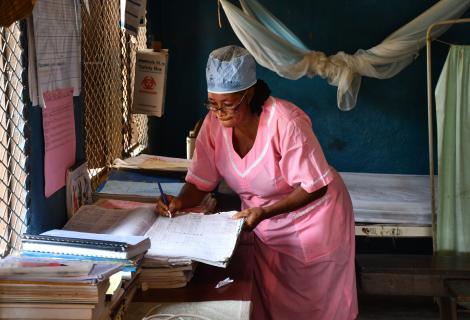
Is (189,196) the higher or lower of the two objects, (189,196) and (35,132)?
the lower

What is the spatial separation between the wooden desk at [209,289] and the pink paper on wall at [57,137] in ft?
1.43

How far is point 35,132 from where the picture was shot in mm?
1493

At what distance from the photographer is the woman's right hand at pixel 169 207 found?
5.96ft

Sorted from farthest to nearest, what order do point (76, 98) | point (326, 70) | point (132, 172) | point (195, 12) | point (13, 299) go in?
point (195, 12)
point (326, 70)
point (132, 172)
point (76, 98)
point (13, 299)

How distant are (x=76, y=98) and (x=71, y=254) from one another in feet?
2.29

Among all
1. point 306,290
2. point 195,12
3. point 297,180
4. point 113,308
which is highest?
point 195,12

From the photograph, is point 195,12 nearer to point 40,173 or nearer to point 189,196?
point 189,196

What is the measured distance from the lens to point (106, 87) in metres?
2.53

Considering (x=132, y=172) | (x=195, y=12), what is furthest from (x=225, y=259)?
(x=195, y=12)

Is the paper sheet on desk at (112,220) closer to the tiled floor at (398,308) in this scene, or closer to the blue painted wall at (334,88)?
the tiled floor at (398,308)

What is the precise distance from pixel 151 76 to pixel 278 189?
3.69ft

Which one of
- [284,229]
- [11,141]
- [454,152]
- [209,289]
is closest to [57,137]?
[11,141]

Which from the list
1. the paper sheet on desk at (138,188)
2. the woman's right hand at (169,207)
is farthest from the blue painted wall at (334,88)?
the woman's right hand at (169,207)

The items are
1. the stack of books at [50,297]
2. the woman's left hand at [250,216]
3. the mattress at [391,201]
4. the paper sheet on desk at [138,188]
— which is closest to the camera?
the stack of books at [50,297]
